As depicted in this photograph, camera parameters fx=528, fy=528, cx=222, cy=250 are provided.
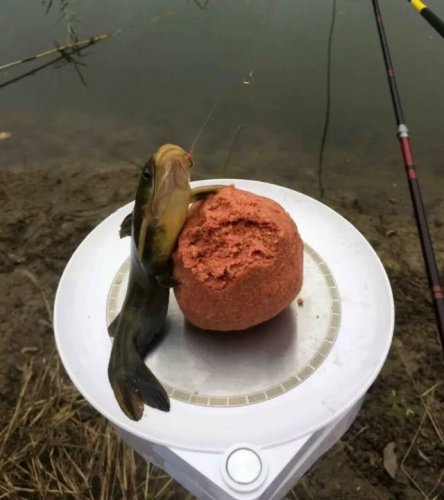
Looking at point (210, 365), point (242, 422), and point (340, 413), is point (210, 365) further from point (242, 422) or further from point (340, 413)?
point (340, 413)

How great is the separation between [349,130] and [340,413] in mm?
1600

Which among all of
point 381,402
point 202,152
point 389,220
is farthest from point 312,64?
point 381,402

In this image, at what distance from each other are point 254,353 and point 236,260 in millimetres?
238

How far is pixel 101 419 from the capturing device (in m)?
1.48

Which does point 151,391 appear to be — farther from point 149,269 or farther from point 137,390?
point 149,269

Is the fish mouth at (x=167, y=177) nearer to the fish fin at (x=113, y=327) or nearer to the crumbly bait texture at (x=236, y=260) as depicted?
the crumbly bait texture at (x=236, y=260)

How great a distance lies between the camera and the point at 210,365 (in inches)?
43.8

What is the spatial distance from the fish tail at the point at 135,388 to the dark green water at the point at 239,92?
4.34 feet

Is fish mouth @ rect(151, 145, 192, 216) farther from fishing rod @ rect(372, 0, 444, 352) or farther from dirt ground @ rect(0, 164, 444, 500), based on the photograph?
dirt ground @ rect(0, 164, 444, 500)

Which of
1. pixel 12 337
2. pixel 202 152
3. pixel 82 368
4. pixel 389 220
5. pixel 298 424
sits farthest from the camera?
pixel 202 152

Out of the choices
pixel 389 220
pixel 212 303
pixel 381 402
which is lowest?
pixel 381 402

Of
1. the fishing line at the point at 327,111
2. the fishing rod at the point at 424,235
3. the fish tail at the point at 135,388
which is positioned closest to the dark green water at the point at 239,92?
the fishing line at the point at 327,111

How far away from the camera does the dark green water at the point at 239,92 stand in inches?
90.4

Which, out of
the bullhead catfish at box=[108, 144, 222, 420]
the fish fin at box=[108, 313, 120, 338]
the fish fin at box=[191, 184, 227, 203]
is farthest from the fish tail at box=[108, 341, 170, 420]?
the fish fin at box=[191, 184, 227, 203]
